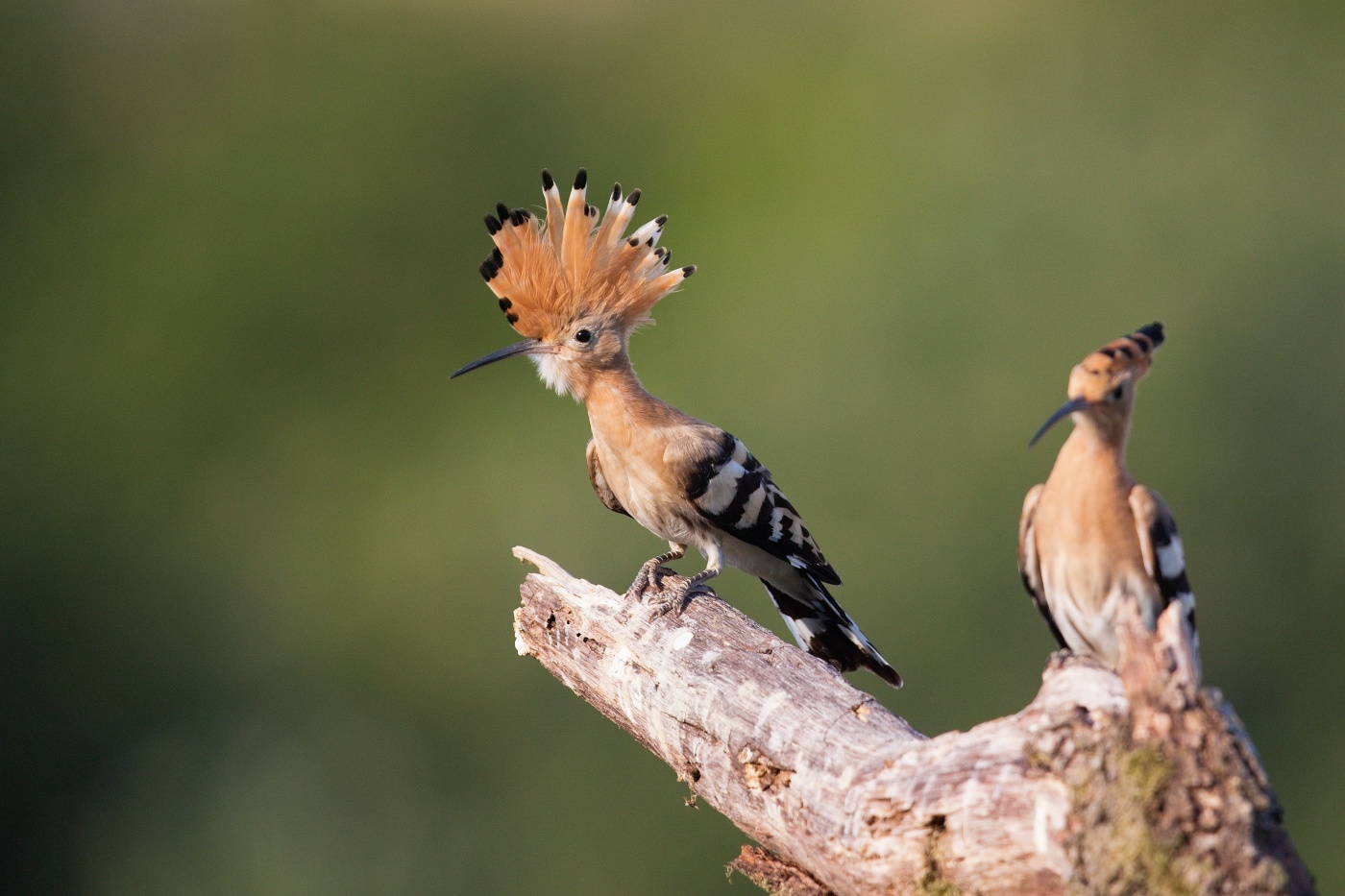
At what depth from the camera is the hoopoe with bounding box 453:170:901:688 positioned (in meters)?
2.46

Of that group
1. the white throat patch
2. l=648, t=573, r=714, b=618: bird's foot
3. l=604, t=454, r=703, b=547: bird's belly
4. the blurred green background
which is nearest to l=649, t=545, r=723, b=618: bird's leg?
l=648, t=573, r=714, b=618: bird's foot

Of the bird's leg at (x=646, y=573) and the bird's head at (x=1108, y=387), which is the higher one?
the bird's head at (x=1108, y=387)

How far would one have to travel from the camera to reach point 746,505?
2469mm

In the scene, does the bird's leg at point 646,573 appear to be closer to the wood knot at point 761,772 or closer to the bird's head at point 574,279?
the bird's head at point 574,279

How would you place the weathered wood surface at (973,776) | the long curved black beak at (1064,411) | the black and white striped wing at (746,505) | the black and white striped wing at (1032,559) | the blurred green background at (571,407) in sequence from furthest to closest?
the blurred green background at (571,407)
the black and white striped wing at (746,505)
the black and white striped wing at (1032,559)
the long curved black beak at (1064,411)
the weathered wood surface at (973,776)

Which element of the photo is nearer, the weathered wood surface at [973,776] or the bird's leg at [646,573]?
the weathered wood surface at [973,776]

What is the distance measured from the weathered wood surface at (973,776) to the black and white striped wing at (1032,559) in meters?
0.26

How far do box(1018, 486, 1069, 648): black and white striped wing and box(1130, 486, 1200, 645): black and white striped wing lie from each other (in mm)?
148

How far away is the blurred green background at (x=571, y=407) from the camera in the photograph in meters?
5.02

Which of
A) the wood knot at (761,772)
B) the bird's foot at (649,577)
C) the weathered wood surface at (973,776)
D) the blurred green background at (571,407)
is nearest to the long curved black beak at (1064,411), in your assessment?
the weathered wood surface at (973,776)

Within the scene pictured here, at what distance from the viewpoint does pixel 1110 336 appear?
4824mm

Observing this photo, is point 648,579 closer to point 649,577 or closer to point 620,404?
point 649,577

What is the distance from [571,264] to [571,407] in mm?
3407

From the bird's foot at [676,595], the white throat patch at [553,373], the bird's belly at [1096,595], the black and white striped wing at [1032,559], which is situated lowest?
the bird's foot at [676,595]
